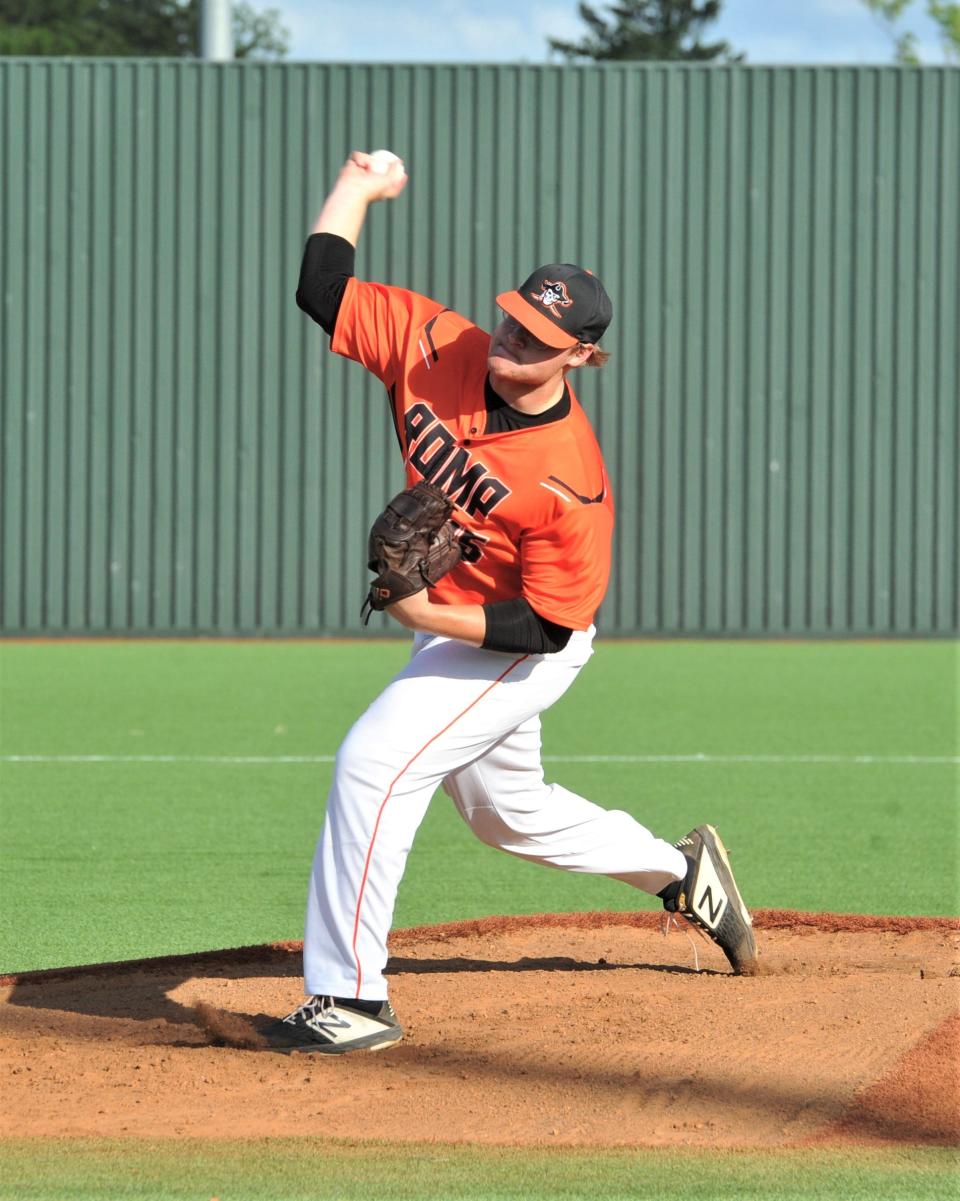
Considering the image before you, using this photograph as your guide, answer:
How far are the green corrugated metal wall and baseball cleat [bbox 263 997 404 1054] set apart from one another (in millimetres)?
13586

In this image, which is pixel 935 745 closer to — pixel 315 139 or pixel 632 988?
pixel 632 988

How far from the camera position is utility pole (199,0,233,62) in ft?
62.1

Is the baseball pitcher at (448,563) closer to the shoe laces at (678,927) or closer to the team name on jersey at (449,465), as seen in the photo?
the team name on jersey at (449,465)

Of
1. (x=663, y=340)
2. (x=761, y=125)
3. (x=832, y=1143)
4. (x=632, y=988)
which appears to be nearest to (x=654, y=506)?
(x=663, y=340)

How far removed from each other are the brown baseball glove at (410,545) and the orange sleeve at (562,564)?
0.75ft

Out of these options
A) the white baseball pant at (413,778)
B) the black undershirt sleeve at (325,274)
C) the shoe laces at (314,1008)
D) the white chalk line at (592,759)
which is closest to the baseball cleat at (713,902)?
the white baseball pant at (413,778)

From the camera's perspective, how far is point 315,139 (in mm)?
17812

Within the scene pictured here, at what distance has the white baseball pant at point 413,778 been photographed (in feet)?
14.1

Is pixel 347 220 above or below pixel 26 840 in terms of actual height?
above

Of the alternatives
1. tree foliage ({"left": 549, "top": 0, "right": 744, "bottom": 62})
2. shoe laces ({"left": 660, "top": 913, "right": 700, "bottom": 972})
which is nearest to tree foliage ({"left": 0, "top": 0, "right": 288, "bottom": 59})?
Answer: tree foliage ({"left": 549, "top": 0, "right": 744, "bottom": 62})

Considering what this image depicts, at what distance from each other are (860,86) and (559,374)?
48.7 feet

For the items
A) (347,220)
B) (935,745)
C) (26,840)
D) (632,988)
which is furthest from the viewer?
(935,745)

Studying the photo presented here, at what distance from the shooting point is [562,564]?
173 inches

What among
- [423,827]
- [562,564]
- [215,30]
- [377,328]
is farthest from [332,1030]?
[215,30]
